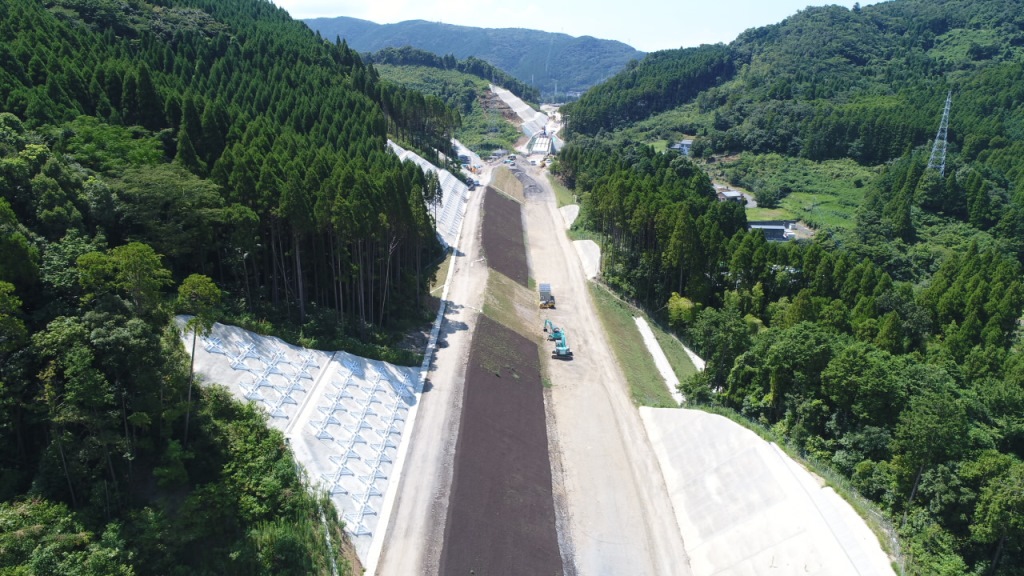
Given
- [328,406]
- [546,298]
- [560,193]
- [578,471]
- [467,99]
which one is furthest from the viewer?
[467,99]

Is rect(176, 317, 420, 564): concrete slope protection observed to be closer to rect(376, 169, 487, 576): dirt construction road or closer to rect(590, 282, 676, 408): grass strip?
rect(376, 169, 487, 576): dirt construction road

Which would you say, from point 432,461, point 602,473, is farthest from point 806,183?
point 432,461

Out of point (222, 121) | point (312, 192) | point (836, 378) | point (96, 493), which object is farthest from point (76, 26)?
point (836, 378)

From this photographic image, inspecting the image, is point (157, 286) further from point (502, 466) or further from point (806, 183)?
point (806, 183)

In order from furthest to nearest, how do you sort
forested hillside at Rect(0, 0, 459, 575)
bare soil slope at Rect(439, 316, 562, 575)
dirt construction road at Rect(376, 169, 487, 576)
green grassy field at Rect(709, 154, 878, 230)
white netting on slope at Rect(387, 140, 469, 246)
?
green grassy field at Rect(709, 154, 878, 230) < white netting on slope at Rect(387, 140, 469, 246) < bare soil slope at Rect(439, 316, 562, 575) < dirt construction road at Rect(376, 169, 487, 576) < forested hillside at Rect(0, 0, 459, 575)

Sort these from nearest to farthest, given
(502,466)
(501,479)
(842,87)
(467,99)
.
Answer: (501,479)
(502,466)
(842,87)
(467,99)

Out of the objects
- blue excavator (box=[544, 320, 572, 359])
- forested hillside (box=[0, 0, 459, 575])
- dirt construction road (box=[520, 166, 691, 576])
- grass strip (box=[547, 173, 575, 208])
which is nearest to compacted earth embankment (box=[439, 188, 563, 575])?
dirt construction road (box=[520, 166, 691, 576])
